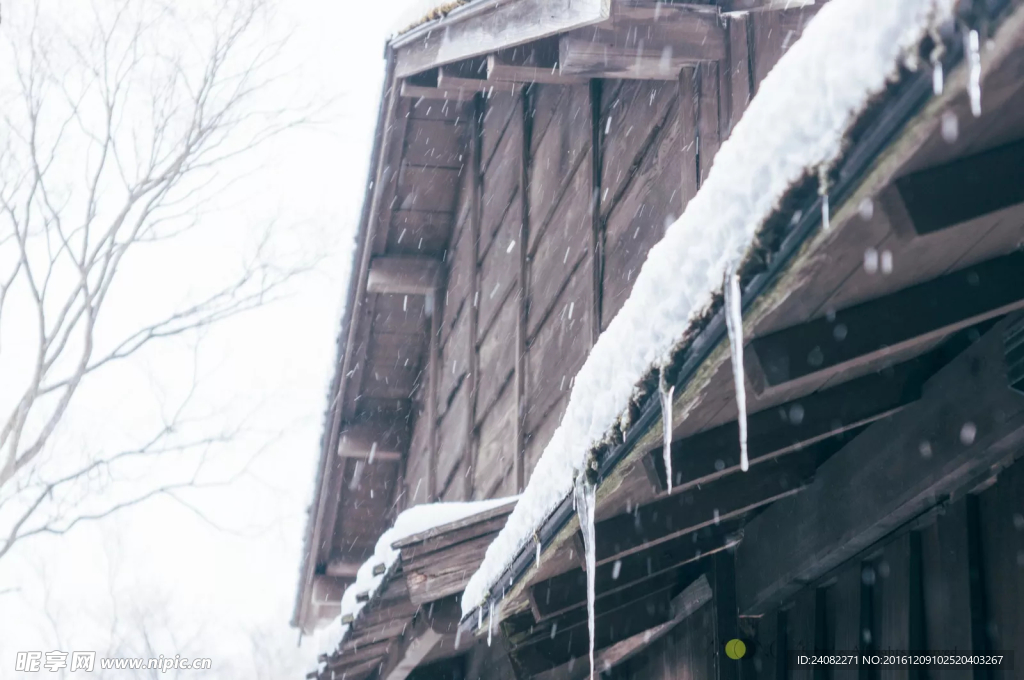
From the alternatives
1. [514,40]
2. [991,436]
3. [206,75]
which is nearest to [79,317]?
[206,75]

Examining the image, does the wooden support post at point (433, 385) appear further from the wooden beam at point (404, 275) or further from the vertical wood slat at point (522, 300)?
the vertical wood slat at point (522, 300)

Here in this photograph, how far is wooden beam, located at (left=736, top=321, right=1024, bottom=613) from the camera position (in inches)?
92.3

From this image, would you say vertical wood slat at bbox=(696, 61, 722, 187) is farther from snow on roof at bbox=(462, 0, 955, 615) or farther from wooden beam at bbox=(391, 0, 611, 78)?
snow on roof at bbox=(462, 0, 955, 615)

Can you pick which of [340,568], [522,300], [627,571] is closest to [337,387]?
[340,568]

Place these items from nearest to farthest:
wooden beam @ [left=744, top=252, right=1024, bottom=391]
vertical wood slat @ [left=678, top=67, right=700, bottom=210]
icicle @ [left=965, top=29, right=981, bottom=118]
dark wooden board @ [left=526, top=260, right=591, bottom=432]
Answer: icicle @ [left=965, top=29, right=981, bottom=118] → wooden beam @ [left=744, top=252, right=1024, bottom=391] → vertical wood slat @ [left=678, top=67, right=700, bottom=210] → dark wooden board @ [left=526, top=260, right=591, bottom=432]

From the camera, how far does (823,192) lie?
1413 mm

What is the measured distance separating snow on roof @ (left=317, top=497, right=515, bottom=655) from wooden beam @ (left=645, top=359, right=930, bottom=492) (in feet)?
5.49

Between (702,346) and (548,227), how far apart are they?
3.62 metres

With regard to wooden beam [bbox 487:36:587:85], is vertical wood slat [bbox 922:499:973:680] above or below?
below

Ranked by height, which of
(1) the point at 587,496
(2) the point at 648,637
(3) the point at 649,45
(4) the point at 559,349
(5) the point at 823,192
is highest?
(3) the point at 649,45

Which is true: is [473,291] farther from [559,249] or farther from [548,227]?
[559,249]

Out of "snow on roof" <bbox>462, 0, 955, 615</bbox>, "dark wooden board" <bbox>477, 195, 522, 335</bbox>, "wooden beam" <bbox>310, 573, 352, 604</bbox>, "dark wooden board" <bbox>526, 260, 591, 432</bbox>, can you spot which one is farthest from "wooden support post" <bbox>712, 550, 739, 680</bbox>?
"wooden beam" <bbox>310, 573, 352, 604</bbox>

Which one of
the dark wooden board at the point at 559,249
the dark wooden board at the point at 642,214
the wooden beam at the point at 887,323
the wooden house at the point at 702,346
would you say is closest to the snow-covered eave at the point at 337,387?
the wooden house at the point at 702,346

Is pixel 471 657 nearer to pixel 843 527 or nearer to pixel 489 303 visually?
pixel 489 303
